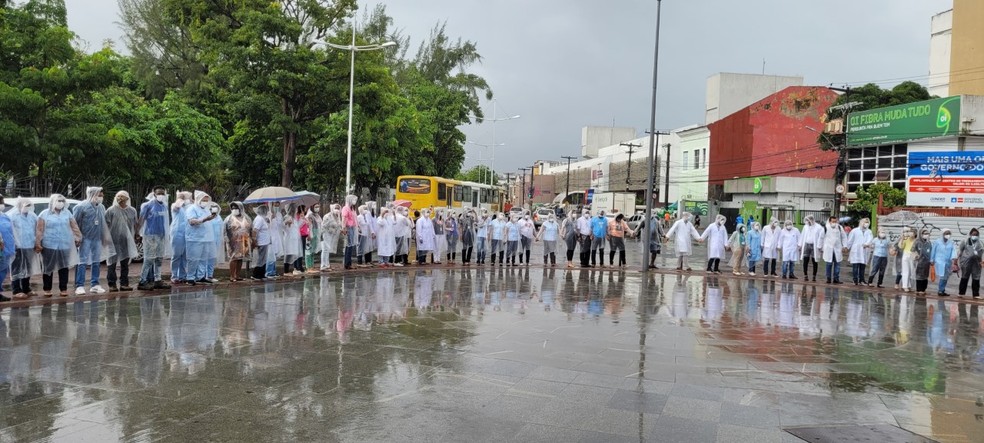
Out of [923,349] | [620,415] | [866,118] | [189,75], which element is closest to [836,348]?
[923,349]

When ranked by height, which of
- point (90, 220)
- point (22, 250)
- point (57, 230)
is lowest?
point (22, 250)

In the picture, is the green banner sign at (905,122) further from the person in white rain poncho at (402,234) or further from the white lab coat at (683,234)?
the person in white rain poncho at (402,234)

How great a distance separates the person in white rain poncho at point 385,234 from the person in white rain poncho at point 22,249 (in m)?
8.94

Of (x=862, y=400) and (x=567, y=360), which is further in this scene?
(x=567, y=360)

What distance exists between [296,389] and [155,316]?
14.5 ft

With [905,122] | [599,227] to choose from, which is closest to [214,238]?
[599,227]

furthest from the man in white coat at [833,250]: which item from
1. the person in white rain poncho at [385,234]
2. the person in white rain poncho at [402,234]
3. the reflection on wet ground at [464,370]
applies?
the person in white rain poncho at [385,234]

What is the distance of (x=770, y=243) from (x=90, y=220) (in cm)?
1648

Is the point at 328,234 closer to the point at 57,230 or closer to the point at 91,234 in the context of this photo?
the point at 91,234

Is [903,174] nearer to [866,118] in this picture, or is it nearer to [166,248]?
[866,118]

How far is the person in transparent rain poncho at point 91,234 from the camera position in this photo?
1166 centimetres

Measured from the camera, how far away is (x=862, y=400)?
6.67 m

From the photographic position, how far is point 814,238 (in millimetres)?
19672

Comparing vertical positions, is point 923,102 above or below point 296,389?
above
